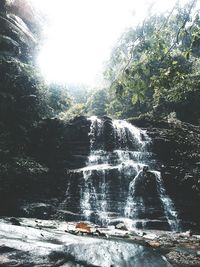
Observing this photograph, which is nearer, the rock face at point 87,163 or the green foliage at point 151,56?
the green foliage at point 151,56

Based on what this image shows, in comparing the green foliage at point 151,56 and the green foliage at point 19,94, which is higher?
the green foliage at point 19,94

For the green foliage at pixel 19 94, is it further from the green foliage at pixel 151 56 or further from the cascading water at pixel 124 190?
the green foliage at pixel 151 56

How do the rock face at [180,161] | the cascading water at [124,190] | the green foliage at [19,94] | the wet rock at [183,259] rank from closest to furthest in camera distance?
1. the wet rock at [183,259]
2. the cascading water at [124,190]
3. the rock face at [180,161]
4. the green foliage at [19,94]

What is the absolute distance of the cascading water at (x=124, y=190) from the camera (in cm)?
1379

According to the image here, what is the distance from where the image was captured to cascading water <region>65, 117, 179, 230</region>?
1379 cm

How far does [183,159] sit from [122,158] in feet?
10.8

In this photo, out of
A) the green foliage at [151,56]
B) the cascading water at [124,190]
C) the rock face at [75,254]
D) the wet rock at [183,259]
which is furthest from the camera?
the cascading water at [124,190]

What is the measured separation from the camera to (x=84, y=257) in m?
3.96

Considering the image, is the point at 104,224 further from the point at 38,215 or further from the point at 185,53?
the point at 185,53

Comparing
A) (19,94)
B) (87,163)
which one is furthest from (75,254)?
(19,94)

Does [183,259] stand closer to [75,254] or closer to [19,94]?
[75,254]

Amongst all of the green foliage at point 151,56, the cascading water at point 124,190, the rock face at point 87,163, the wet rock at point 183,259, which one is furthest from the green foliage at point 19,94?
the green foliage at point 151,56

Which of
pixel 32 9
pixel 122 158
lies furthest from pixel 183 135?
pixel 32 9

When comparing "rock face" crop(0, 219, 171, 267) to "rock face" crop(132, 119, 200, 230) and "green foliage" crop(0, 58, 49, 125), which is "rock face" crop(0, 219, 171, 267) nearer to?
"rock face" crop(132, 119, 200, 230)
